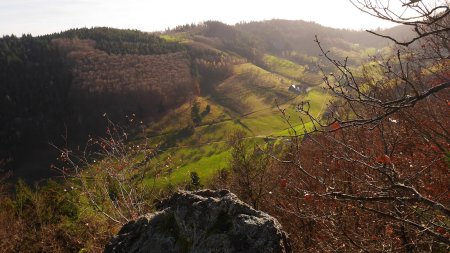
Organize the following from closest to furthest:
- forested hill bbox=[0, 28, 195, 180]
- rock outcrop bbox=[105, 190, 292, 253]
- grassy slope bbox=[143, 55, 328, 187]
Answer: rock outcrop bbox=[105, 190, 292, 253] → grassy slope bbox=[143, 55, 328, 187] → forested hill bbox=[0, 28, 195, 180]

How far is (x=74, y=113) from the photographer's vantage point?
136 m

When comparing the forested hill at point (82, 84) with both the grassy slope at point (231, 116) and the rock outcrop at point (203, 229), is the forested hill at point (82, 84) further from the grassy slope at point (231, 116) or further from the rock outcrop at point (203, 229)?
the rock outcrop at point (203, 229)

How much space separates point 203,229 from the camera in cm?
693

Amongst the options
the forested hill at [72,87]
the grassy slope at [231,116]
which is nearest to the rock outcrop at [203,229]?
the grassy slope at [231,116]

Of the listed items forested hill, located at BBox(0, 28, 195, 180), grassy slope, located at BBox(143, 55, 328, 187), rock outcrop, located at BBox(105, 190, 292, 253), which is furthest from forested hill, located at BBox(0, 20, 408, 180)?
rock outcrop, located at BBox(105, 190, 292, 253)

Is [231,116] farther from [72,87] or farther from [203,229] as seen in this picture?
[203,229]

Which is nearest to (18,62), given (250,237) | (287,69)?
(287,69)

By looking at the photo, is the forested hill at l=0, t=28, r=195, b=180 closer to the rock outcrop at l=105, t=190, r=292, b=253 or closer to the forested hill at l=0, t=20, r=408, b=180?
the forested hill at l=0, t=20, r=408, b=180

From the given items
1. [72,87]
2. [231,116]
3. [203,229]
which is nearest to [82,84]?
[72,87]

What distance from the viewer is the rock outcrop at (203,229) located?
638 centimetres

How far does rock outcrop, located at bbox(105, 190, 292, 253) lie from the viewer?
6.38 m

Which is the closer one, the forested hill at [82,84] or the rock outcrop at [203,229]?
the rock outcrop at [203,229]

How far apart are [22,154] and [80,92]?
1145 inches

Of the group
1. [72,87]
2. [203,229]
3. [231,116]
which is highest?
[203,229]
